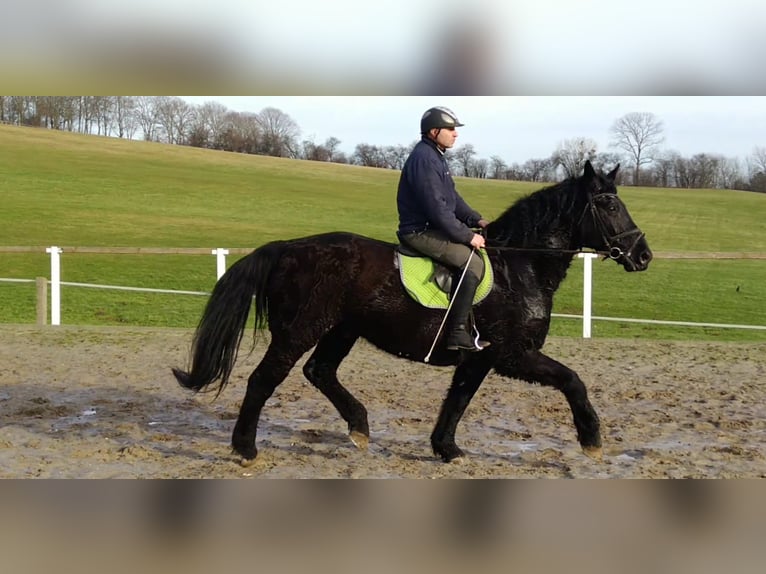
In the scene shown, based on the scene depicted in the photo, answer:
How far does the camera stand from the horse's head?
4.48 metres

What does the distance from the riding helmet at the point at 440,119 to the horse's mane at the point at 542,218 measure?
0.73 m

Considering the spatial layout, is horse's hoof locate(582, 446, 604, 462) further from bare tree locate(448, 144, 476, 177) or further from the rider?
bare tree locate(448, 144, 476, 177)

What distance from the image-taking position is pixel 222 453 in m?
5.00

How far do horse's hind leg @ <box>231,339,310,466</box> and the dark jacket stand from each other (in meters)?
1.07

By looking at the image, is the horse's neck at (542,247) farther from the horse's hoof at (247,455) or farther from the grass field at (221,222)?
the grass field at (221,222)

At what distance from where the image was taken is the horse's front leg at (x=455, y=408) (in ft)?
15.6

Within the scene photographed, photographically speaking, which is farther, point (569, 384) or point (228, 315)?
point (228, 315)

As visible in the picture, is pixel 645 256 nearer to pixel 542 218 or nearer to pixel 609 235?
pixel 609 235

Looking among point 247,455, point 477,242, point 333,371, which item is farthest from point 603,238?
point 247,455

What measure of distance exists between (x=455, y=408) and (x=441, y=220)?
4.19ft

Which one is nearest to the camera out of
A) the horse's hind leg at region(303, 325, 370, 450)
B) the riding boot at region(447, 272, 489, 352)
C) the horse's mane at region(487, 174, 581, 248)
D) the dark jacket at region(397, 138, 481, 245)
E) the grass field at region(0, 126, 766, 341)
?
the dark jacket at region(397, 138, 481, 245)

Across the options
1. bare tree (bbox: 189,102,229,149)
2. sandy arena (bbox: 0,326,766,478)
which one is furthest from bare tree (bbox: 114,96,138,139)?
sandy arena (bbox: 0,326,766,478)

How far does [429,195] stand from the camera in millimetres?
4281

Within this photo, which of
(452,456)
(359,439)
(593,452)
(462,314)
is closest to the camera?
(462,314)
